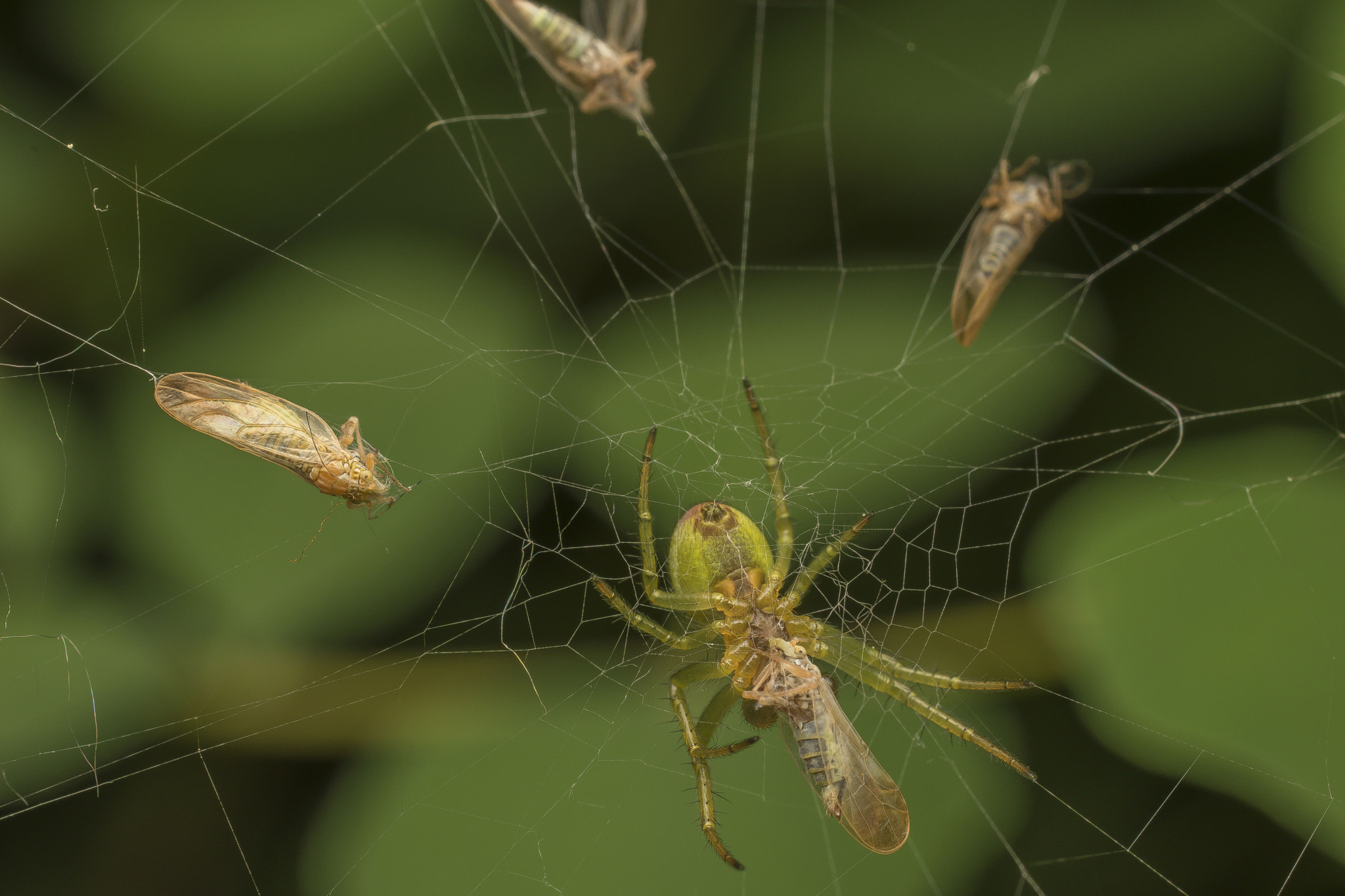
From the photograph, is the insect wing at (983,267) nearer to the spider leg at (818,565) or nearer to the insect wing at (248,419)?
the spider leg at (818,565)

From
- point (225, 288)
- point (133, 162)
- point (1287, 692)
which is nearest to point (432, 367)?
point (225, 288)

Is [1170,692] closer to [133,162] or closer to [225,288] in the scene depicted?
[225,288]

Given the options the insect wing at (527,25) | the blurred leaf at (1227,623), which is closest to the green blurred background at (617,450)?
the blurred leaf at (1227,623)

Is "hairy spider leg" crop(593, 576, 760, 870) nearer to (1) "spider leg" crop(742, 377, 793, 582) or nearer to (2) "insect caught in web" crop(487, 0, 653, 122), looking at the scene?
(1) "spider leg" crop(742, 377, 793, 582)

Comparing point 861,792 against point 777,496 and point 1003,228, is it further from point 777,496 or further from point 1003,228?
point 1003,228

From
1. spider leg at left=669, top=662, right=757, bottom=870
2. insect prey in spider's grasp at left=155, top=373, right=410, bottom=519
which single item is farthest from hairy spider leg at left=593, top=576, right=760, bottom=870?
insect prey in spider's grasp at left=155, top=373, right=410, bottom=519
